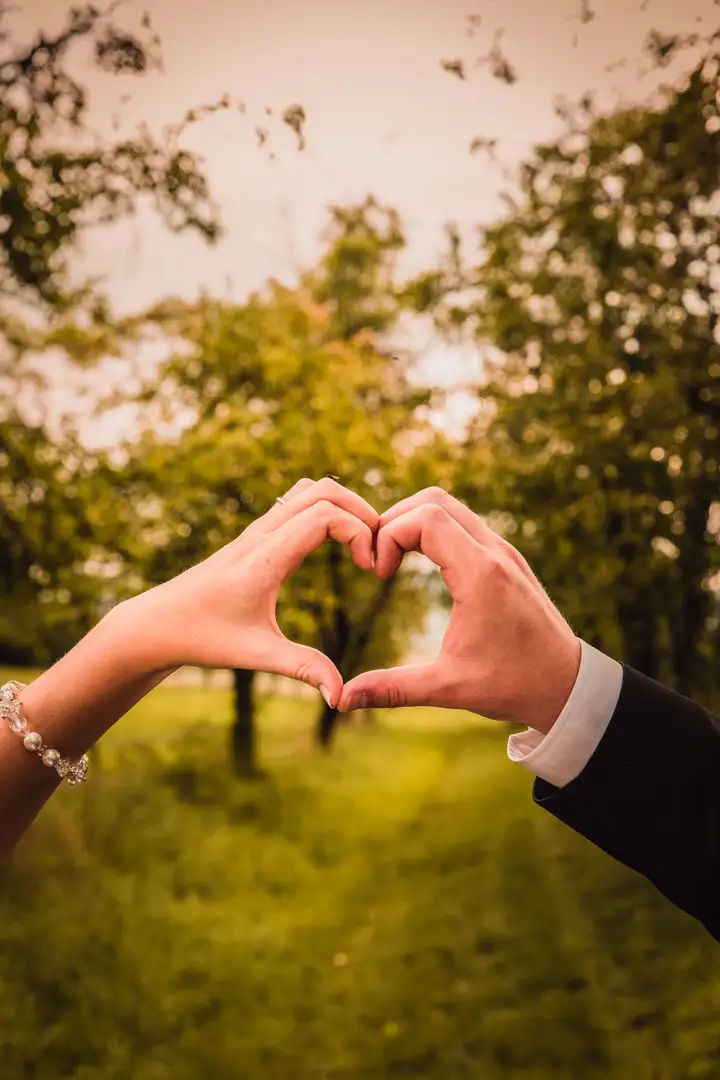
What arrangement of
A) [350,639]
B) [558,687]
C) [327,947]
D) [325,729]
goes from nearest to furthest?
[558,687] → [327,947] → [350,639] → [325,729]

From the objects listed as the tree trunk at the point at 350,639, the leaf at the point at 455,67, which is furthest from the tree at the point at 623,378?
the tree trunk at the point at 350,639

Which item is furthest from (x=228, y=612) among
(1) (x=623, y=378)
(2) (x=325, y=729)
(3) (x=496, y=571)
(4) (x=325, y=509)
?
(2) (x=325, y=729)

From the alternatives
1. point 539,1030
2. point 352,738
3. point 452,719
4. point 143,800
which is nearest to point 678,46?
point 539,1030

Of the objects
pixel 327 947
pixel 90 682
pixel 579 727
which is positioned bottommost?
pixel 327 947

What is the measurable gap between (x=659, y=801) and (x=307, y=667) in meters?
0.72

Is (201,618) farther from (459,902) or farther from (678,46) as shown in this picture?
(459,902)

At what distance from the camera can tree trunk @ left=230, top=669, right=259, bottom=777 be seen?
852 cm

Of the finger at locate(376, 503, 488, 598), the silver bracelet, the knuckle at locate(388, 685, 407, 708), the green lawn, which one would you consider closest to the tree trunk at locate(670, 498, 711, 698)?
the green lawn

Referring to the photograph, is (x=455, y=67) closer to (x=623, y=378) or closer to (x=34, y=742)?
(x=623, y=378)

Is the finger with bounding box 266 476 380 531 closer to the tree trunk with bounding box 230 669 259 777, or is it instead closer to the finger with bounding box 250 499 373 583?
the finger with bounding box 250 499 373 583

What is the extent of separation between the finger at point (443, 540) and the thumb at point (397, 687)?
173 millimetres

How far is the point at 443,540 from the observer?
1466 millimetres

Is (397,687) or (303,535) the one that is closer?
(397,687)

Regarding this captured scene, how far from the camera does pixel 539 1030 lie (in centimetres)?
434
